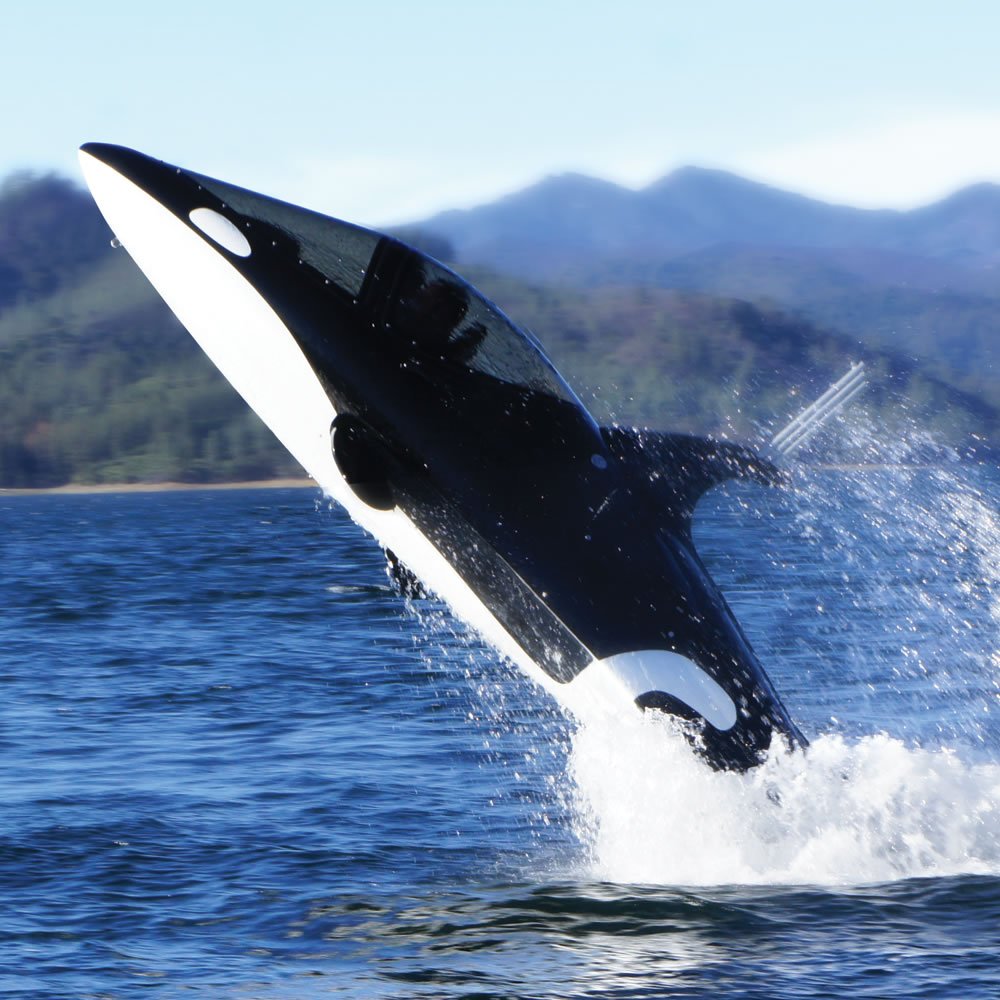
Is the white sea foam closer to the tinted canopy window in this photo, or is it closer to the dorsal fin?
the dorsal fin

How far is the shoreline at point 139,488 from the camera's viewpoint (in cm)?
16562

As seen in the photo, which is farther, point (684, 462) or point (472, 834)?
point (472, 834)

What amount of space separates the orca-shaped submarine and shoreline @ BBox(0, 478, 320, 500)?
153 meters

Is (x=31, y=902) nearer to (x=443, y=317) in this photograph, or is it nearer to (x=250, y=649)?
(x=443, y=317)

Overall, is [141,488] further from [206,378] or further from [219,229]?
[219,229]

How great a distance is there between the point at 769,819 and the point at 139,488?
165 metres

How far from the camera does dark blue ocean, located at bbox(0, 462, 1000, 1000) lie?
11.5 metres

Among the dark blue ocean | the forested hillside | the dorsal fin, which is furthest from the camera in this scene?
the forested hillside

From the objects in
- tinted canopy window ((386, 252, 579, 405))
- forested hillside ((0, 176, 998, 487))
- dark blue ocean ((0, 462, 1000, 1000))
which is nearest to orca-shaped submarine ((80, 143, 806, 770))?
tinted canopy window ((386, 252, 579, 405))

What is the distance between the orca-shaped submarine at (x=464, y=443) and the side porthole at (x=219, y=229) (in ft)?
0.04

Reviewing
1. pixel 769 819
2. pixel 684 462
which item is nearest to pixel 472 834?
pixel 769 819

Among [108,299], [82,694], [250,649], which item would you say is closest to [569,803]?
[82,694]

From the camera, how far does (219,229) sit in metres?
12.3

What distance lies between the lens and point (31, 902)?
13.3 meters
